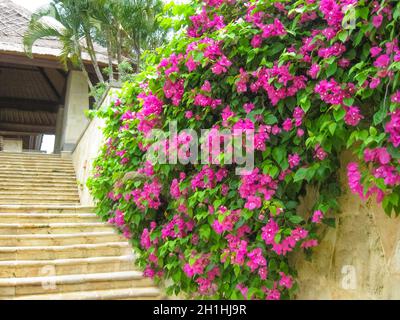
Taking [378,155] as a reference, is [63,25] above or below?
above

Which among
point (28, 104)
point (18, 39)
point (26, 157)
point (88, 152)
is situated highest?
point (18, 39)

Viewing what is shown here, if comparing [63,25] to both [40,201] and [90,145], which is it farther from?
[40,201]

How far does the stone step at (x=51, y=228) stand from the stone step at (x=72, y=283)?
2.71 ft

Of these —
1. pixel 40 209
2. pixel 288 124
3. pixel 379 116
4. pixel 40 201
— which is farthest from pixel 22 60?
pixel 379 116

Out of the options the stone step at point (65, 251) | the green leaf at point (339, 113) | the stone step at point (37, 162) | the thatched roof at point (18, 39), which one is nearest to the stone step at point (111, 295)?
the stone step at point (65, 251)

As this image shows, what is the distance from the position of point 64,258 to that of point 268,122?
85.9 inches

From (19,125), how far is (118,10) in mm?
9924

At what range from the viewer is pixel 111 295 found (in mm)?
2801

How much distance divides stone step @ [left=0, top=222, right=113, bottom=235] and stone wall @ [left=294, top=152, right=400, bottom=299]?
2443 millimetres

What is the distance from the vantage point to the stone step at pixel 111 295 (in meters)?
2.71

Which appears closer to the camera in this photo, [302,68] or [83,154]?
[302,68]
